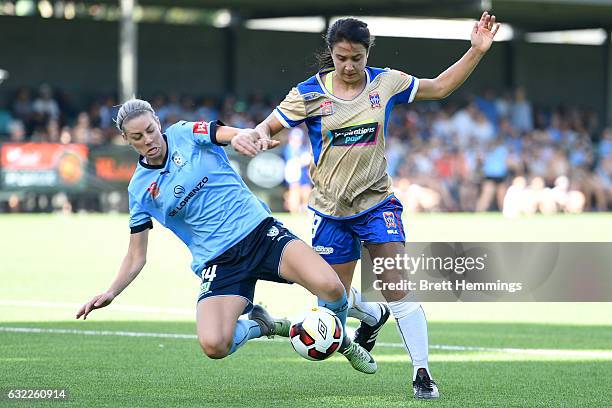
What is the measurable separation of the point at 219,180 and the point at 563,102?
34901 mm

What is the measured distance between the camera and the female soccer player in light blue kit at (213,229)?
7266 millimetres

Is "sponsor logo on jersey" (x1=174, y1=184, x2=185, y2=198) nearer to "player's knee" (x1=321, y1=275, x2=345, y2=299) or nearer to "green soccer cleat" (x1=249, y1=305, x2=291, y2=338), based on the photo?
"green soccer cleat" (x1=249, y1=305, x2=291, y2=338)

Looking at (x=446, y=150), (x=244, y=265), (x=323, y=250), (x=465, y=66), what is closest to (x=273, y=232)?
(x=244, y=265)

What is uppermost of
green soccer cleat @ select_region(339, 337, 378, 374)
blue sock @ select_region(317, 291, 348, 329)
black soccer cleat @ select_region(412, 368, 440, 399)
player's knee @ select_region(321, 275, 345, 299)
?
player's knee @ select_region(321, 275, 345, 299)

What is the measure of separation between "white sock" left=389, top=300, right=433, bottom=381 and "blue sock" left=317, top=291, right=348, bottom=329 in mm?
277

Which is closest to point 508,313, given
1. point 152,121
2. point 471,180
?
point 152,121

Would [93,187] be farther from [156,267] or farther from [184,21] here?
[184,21]

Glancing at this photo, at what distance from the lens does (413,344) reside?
23.9ft

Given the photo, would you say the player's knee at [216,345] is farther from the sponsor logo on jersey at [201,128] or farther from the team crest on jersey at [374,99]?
the team crest on jersey at [374,99]

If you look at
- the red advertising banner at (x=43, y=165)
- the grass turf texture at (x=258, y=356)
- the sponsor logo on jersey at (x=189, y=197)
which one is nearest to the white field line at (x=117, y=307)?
the grass turf texture at (x=258, y=356)

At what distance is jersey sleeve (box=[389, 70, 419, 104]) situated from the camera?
7438 millimetres

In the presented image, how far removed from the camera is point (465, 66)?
7.38m

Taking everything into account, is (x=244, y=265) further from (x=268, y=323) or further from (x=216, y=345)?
(x=216, y=345)

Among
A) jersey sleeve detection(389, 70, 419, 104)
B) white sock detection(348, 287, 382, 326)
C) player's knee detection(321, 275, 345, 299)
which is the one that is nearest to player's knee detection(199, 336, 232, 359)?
player's knee detection(321, 275, 345, 299)
